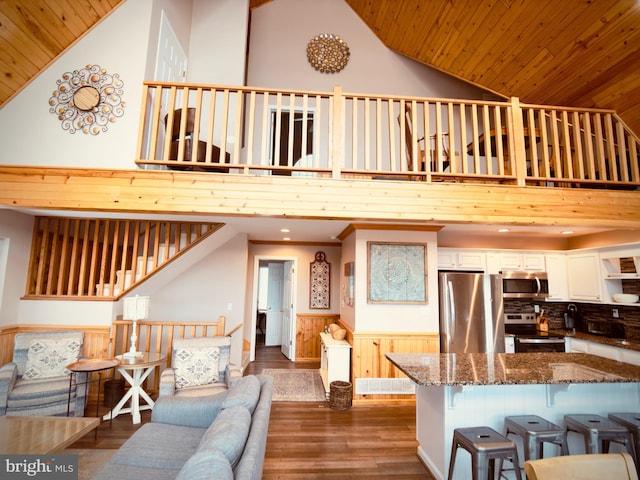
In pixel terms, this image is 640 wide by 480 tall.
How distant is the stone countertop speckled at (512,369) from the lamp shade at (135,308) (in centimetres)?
291

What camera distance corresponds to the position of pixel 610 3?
3197 millimetres

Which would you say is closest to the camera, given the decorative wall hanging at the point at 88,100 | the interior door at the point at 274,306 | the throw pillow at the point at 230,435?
the throw pillow at the point at 230,435

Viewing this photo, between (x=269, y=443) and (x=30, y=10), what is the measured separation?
480cm

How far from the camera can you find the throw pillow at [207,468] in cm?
129

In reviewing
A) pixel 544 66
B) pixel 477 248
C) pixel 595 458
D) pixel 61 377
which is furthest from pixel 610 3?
pixel 61 377

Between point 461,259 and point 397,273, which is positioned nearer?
point 397,273

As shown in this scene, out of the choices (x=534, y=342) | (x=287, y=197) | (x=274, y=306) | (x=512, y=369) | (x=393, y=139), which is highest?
(x=393, y=139)

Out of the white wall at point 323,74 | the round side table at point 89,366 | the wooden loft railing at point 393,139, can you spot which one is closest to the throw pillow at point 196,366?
the round side table at point 89,366

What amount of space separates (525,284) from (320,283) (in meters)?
3.63

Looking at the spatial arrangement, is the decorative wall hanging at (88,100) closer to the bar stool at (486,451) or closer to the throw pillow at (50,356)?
the throw pillow at (50,356)

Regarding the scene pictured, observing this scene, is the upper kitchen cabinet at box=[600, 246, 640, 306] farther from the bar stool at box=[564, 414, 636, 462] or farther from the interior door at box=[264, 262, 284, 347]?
the interior door at box=[264, 262, 284, 347]

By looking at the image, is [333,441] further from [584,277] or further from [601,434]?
[584,277]

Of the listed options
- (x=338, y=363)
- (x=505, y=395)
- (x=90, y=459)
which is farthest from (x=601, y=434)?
(x=90, y=459)

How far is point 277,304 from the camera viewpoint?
8367mm
